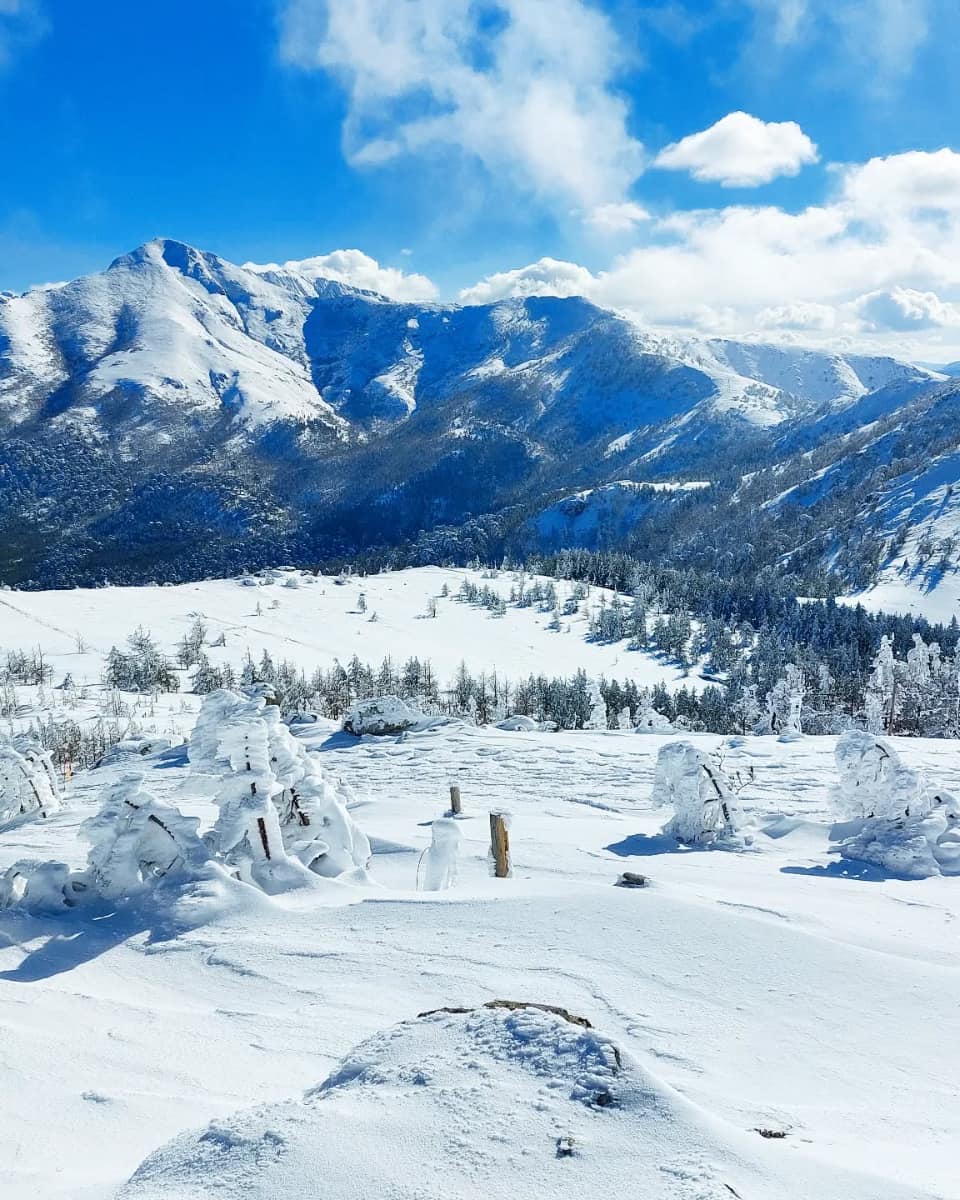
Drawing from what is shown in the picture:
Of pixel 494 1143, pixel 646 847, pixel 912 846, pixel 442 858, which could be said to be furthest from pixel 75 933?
pixel 912 846

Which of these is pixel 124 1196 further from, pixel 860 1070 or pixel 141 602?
pixel 141 602

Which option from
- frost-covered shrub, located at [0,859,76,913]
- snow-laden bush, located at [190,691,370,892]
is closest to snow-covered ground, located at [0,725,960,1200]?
frost-covered shrub, located at [0,859,76,913]

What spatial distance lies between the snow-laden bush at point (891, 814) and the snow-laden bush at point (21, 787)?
23.7 meters

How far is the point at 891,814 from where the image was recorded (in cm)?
1711

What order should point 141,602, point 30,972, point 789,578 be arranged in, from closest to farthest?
point 30,972
point 141,602
point 789,578

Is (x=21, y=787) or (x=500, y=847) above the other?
(x=500, y=847)

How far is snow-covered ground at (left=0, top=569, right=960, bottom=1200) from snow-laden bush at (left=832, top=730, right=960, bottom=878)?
2.43 feet

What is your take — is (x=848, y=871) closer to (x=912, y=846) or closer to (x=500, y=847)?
(x=912, y=846)

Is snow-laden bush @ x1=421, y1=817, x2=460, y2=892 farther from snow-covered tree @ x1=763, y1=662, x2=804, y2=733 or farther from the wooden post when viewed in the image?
snow-covered tree @ x1=763, y1=662, x2=804, y2=733

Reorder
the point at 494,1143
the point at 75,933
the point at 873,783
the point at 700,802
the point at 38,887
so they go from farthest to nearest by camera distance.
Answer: the point at 700,802 → the point at 873,783 → the point at 38,887 → the point at 75,933 → the point at 494,1143

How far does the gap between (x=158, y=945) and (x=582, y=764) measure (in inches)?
722

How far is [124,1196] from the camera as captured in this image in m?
4.55

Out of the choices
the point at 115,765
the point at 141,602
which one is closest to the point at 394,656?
the point at 141,602

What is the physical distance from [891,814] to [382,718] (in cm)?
2107
